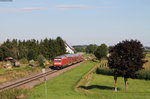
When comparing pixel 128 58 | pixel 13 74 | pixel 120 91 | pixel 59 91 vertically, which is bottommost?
pixel 120 91

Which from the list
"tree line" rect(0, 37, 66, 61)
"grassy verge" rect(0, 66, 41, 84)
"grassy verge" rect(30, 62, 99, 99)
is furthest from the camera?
"tree line" rect(0, 37, 66, 61)

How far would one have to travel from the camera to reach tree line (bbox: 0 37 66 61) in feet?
244

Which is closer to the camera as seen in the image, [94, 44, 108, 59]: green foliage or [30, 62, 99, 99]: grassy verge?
[30, 62, 99, 99]: grassy verge

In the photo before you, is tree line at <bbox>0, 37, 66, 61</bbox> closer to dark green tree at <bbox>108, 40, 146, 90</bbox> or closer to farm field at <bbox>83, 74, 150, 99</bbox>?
farm field at <bbox>83, 74, 150, 99</bbox>

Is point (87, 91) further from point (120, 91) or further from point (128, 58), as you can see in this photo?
point (128, 58)

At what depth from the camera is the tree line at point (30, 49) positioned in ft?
244

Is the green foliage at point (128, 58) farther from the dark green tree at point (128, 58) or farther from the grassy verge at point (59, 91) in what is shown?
the grassy verge at point (59, 91)

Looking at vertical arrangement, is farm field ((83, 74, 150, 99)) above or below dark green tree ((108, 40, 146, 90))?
below

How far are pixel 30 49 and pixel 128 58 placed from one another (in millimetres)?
51562

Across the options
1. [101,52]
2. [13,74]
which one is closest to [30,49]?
[101,52]

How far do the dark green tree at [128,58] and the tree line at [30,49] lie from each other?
149ft

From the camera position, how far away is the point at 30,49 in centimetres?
7300

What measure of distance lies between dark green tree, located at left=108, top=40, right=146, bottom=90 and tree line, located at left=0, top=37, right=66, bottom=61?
149ft

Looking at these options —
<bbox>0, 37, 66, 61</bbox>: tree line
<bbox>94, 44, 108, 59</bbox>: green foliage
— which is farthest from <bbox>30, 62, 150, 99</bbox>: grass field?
<bbox>94, 44, 108, 59</bbox>: green foliage
